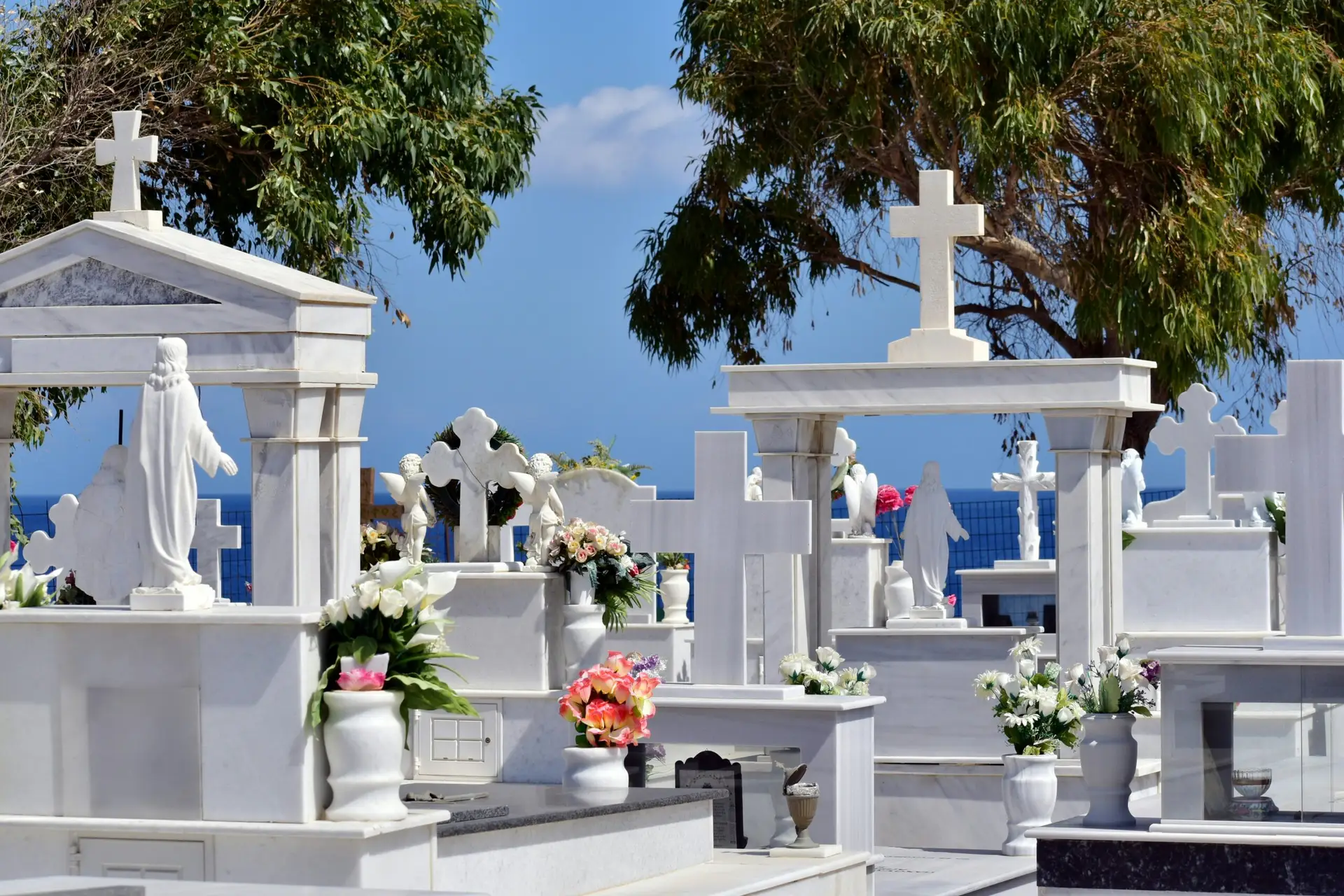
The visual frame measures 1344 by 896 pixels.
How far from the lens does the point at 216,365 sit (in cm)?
1237

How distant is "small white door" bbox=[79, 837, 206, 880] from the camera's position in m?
8.18

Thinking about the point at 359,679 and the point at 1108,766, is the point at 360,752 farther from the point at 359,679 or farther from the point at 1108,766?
the point at 1108,766

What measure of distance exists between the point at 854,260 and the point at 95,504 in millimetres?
13357

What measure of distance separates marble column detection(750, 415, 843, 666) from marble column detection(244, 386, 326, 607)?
3.04 m

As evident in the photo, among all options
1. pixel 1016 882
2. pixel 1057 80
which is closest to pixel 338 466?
pixel 1016 882

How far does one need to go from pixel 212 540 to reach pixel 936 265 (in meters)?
6.42

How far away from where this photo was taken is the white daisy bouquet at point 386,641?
8.09 meters

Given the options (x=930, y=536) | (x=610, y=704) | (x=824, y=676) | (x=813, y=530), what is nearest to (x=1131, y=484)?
(x=930, y=536)

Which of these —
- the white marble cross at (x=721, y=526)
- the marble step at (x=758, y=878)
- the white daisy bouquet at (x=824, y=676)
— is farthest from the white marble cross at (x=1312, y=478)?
the white daisy bouquet at (x=824, y=676)

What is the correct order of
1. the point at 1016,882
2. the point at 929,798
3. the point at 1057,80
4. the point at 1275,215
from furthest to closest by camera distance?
the point at 1275,215 → the point at 1057,80 → the point at 929,798 → the point at 1016,882

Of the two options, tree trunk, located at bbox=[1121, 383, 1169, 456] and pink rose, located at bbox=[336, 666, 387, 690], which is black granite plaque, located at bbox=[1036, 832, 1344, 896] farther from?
tree trunk, located at bbox=[1121, 383, 1169, 456]

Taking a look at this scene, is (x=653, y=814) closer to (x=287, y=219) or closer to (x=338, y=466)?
(x=338, y=466)

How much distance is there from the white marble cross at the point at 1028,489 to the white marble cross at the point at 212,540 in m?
7.15

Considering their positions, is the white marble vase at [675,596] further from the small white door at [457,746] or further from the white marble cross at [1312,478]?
the white marble cross at [1312,478]
